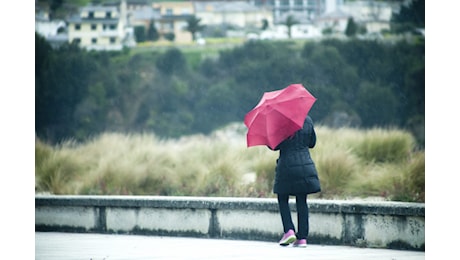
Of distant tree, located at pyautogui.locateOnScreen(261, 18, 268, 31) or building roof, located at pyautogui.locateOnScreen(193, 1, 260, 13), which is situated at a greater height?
building roof, located at pyautogui.locateOnScreen(193, 1, 260, 13)

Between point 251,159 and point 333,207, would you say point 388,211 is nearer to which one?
point 333,207

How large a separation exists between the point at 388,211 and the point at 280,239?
4.15 feet

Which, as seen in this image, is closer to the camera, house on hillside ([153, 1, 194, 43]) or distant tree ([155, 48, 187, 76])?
distant tree ([155, 48, 187, 76])

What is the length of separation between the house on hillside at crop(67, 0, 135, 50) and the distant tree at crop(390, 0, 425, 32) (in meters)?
13.3

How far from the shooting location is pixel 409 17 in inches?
1469

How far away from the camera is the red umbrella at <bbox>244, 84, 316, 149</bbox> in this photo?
6898 mm

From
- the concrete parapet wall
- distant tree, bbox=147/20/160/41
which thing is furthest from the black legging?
distant tree, bbox=147/20/160/41

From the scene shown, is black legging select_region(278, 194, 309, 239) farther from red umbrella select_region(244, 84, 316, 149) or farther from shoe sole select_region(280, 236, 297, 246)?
red umbrella select_region(244, 84, 316, 149)

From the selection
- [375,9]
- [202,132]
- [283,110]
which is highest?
[375,9]

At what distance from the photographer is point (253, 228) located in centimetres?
796

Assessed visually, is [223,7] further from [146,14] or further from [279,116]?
[279,116]

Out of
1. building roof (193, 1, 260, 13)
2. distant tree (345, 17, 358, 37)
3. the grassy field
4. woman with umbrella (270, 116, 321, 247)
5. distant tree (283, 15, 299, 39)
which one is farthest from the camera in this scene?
building roof (193, 1, 260, 13)

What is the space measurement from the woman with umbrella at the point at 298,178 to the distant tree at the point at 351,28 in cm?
3127
